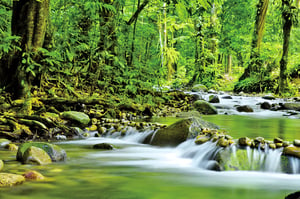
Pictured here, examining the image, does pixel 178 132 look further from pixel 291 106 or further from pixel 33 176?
pixel 291 106

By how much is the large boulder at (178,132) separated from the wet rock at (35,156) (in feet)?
7.22

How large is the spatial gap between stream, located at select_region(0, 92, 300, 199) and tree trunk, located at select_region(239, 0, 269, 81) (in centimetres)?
1348

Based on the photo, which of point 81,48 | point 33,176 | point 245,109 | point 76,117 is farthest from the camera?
point 245,109

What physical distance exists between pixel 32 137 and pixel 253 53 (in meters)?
14.6

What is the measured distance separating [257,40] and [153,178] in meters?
15.9

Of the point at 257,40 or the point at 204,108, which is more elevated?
the point at 257,40

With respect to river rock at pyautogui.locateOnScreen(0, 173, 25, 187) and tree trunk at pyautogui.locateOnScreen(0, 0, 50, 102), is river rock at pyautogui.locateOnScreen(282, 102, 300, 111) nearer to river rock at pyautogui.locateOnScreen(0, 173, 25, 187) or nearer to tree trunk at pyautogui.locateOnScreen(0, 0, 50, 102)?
tree trunk at pyautogui.locateOnScreen(0, 0, 50, 102)

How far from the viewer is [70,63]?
7.80m

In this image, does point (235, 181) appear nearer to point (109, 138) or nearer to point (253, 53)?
point (109, 138)

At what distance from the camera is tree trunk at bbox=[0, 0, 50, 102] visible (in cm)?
635

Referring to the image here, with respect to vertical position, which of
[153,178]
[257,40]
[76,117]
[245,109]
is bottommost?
[153,178]

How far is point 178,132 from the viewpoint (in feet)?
17.7

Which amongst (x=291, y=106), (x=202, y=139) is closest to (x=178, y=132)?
(x=202, y=139)

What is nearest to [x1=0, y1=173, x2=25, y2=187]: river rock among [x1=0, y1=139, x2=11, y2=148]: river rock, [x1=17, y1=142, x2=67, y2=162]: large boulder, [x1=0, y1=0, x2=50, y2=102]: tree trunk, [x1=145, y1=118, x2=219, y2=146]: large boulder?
[x1=17, y1=142, x2=67, y2=162]: large boulder
